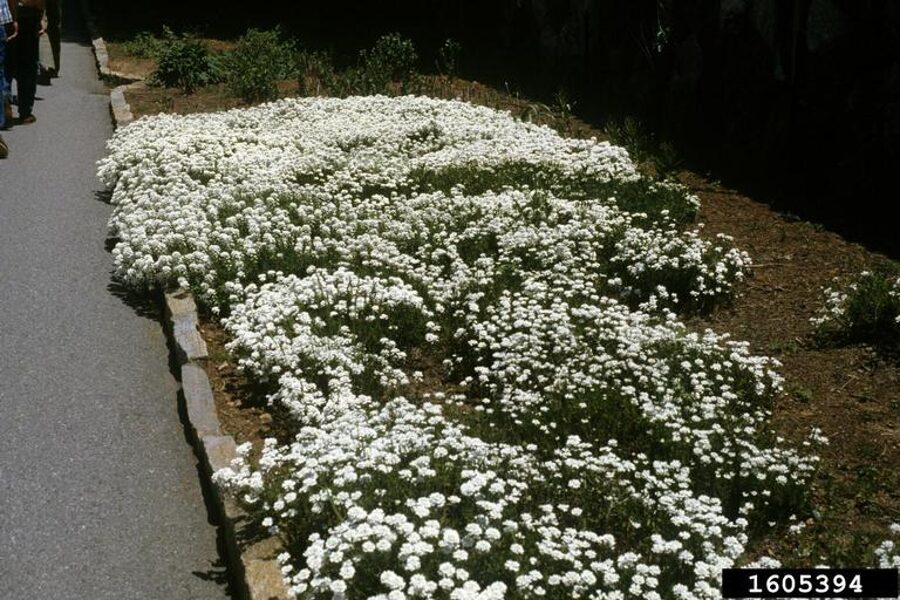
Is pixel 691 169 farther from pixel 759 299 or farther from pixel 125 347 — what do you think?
pixel 125 347

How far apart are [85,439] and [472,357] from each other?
2.68 m

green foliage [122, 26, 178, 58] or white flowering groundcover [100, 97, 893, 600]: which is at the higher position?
white flowering groundcover [100, 97, 893, 600]

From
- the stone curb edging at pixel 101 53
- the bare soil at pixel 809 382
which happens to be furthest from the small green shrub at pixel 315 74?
the bare soil at pixel 809 382

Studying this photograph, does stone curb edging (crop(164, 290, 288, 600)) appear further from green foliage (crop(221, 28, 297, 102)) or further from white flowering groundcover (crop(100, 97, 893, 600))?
green foliage (crop(221, 28, 297, 102))

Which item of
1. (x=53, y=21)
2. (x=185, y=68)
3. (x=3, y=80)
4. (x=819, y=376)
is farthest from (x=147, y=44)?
(x=819, y=376)

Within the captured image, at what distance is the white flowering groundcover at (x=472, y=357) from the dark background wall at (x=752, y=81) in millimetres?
1454

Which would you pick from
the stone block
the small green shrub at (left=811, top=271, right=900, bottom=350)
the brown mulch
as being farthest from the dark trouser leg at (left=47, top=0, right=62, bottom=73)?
the small green shrub at (left=811, top=271, right=900, bottom=350)

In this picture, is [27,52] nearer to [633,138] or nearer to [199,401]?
[633,138]

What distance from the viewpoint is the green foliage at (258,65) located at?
51.3ft

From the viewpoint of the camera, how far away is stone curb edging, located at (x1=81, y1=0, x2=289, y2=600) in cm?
533

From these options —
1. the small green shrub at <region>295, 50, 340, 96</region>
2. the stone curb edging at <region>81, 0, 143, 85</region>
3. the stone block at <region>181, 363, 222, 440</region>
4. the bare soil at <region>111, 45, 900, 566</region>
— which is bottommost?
the stone curb edging at <region>81, 0, 143, 85</region>

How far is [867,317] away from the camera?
787cm

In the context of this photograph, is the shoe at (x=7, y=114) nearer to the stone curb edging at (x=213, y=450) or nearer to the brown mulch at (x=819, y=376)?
the stone curb edging at (x=213, y=450)

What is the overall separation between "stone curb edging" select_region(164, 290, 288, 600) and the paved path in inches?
6.3
